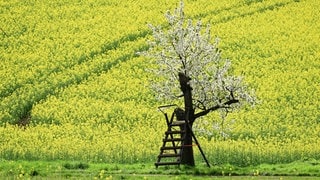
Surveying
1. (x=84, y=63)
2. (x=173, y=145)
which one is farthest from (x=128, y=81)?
(x=173, y=145)

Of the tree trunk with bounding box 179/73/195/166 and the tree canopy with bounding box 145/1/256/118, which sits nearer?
the tree trunk with bounding box 179/73/195/166

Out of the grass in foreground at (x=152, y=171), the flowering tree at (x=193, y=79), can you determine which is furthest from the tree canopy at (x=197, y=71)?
the grass in foreground at (x=152, y=171)

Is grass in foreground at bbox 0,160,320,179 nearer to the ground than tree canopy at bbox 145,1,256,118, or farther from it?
nearer to the ground

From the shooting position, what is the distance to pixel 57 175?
79.3ft

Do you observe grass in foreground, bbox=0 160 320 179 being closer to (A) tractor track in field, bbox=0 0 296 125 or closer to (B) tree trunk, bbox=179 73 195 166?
(B) tree trunk, bbox=179 73 195 166

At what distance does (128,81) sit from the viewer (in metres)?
44.7

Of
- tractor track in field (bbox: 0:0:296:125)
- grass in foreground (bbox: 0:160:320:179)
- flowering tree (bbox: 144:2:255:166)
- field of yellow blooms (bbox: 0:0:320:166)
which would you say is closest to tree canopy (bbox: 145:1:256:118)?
flowering tree (bbox: 144:2:255:166)

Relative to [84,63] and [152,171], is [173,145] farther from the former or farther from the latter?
[84,63]

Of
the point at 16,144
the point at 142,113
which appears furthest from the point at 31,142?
the point at 142,113

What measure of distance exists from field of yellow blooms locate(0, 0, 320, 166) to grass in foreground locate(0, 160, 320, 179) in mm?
2662

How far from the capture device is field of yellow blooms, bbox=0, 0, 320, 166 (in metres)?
31.8

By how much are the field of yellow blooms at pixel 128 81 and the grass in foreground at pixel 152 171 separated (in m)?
2.66

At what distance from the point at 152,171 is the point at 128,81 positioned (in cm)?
1923

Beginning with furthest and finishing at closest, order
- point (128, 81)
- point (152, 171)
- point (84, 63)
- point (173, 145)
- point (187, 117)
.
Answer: point (84, 63)
point (128, 81)
point (173, 145)
point (187, 117)
point (152, 171)
